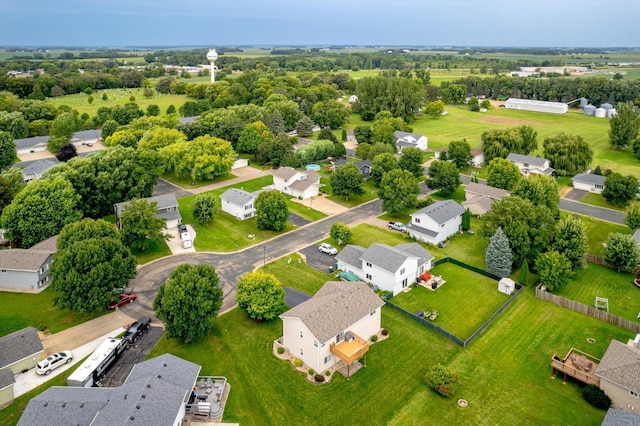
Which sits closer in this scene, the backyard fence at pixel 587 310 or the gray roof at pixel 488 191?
the backyard fence at pixel 587 310

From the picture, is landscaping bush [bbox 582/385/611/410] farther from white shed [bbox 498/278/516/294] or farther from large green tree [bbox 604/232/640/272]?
large green tree [bbox 604/232/640/272]

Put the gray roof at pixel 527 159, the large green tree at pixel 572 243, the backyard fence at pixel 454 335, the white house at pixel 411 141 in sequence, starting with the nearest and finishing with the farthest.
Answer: the backyard fence at pixel 454 335
the large green tree at pixel 572 243
the gray roof at pixel 527 159
the white house at pixel 411 141

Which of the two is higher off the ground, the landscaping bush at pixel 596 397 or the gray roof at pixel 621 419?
the gray roof at pixel 621 419

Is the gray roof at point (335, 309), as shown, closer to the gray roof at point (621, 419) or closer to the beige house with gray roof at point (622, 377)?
the gray roof at point (621, 419)

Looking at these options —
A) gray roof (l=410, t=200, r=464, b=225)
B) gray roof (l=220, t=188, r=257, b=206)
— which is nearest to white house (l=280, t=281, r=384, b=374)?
gray roof (l=410, t=200, r=464, b=225)

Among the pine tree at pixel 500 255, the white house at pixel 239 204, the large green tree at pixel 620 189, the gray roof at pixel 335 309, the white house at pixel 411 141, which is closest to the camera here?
the gray roof at pixel 335 309

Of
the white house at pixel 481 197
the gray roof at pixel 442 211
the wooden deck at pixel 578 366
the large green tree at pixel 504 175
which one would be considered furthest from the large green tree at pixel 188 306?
the large green tree at pixel 504 175
